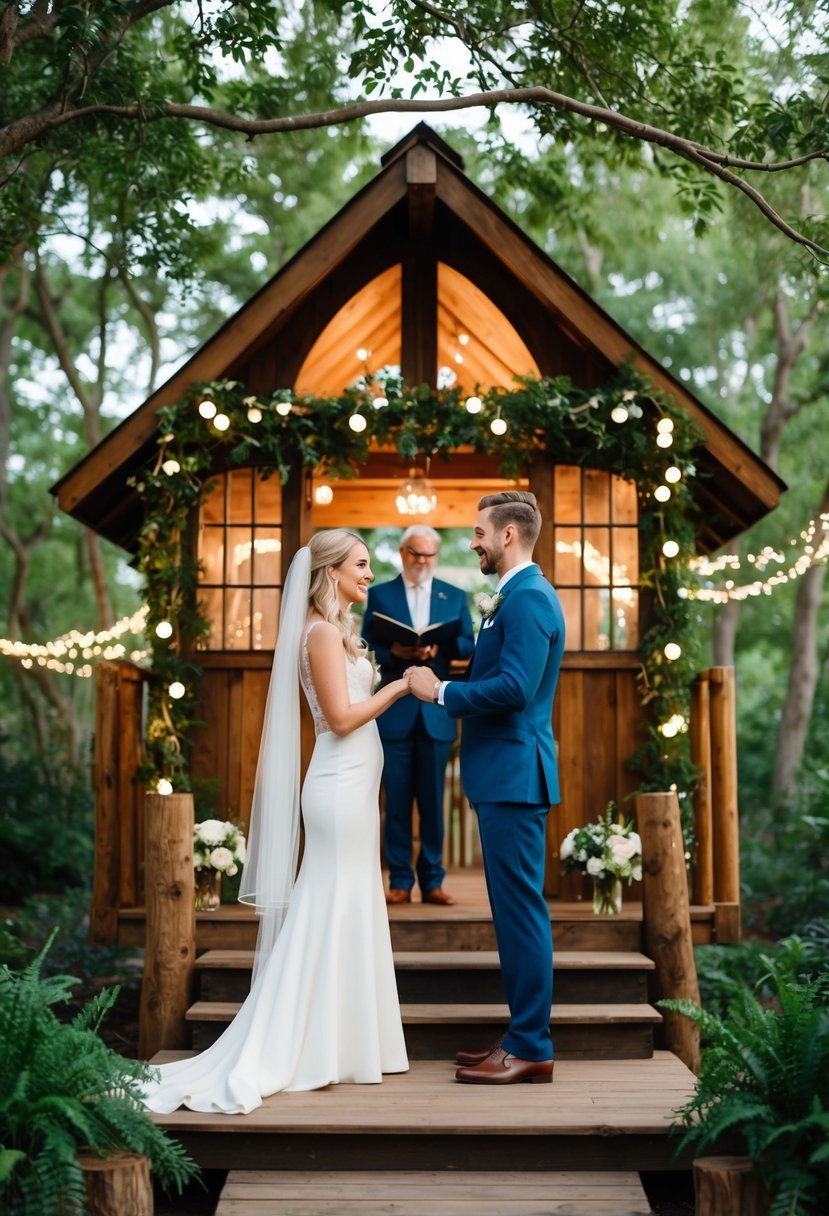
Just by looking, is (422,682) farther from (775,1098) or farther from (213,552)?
(213,552)

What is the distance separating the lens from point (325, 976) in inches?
195

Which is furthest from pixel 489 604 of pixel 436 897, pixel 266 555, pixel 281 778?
pixel 266 555

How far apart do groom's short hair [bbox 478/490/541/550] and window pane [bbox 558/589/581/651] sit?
263cm

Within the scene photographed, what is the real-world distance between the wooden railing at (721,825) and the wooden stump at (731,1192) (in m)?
2.91

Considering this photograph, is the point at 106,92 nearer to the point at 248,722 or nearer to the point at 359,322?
the point at 359,322

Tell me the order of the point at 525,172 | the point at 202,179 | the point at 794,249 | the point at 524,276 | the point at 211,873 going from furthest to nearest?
the point at 794,249, the point at 525,172, the point at 202,179, the point at 524,276, the point at 211,873

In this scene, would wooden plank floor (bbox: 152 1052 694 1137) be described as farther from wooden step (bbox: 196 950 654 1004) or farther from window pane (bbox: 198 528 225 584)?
window pane (bbox: 198 528 225 584)

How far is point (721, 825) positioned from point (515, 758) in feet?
8.26

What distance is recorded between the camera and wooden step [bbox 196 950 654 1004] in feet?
19.1

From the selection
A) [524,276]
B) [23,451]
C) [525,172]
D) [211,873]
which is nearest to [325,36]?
[525,172]

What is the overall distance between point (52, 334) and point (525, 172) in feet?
23.7

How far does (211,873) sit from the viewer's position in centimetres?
657

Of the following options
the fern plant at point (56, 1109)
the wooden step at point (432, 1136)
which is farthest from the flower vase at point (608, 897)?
the fern plant at point (56, 1109)

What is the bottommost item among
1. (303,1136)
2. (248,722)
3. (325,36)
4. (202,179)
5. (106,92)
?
(303,1136)
